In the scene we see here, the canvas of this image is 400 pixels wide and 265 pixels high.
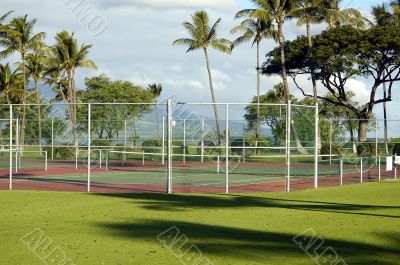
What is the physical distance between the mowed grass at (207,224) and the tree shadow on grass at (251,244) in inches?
0.6

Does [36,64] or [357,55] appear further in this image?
[36,64]

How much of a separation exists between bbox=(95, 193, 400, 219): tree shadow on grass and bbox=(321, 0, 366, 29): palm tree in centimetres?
3190

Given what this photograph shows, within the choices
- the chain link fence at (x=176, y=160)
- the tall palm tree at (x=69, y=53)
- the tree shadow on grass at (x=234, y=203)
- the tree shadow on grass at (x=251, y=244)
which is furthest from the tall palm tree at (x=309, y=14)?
the tree shadow on grass at (x=251, y=244)

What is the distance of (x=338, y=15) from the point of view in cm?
4759

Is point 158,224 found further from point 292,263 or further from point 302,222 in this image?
point 292,263

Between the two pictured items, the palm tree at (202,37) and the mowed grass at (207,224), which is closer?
the mowed grass at (207,224)

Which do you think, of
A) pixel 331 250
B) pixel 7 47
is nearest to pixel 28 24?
pixel 7 47

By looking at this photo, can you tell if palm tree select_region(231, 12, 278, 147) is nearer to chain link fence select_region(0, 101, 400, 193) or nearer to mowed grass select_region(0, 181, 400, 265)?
chain link fence select_region(0, 101, 400, 193)

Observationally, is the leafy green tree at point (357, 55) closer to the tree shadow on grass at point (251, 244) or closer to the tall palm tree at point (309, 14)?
the tall palm tree at point (309, 14)

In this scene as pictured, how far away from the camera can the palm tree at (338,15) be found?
47.2 meters

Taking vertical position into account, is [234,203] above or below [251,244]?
above

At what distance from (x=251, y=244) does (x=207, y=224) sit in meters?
2.42

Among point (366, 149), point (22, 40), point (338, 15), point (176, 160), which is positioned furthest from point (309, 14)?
point (22, 40)

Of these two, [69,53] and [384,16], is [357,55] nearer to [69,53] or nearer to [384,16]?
[384,16]
